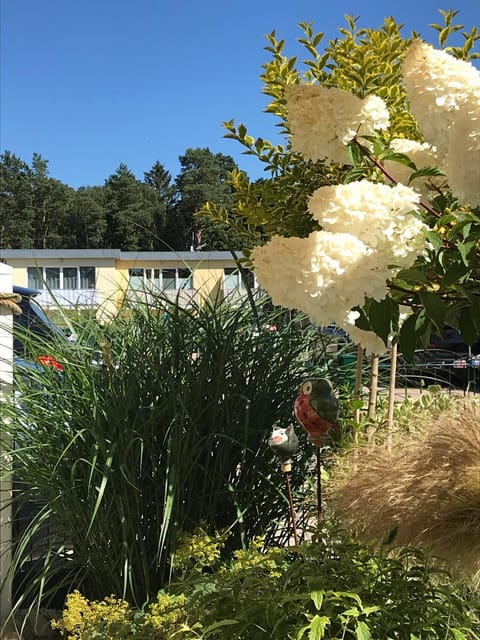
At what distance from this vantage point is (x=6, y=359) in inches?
103

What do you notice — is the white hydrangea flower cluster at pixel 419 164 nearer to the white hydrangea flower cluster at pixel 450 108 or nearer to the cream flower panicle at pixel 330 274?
the white hydrangea flower cluster at pixel 450 108

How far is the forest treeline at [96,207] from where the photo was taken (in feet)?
180

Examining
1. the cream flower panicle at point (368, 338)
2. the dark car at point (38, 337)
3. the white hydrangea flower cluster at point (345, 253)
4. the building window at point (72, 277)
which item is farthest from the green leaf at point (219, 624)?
the building window at point (72, 277)

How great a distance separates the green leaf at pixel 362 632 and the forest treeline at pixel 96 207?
5102 cm

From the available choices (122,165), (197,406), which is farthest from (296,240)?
(122,165)

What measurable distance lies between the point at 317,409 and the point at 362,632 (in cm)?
68

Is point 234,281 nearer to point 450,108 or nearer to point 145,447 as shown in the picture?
point 145,447

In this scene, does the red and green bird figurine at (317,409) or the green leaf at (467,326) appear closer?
the green leaf at (467,326)

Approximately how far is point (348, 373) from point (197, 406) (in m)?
1.11

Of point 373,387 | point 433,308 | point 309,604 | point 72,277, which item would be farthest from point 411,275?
point 72,277

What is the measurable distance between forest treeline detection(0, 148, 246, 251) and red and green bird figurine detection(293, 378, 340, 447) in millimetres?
50438

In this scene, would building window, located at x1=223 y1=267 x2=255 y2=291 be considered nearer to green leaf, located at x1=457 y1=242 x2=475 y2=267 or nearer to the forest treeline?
green leaf, located at x1=457 y1=242 x2=475 y2=267

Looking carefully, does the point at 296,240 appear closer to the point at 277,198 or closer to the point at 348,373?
the point at 277,198

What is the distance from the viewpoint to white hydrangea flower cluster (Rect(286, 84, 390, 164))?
142cm
